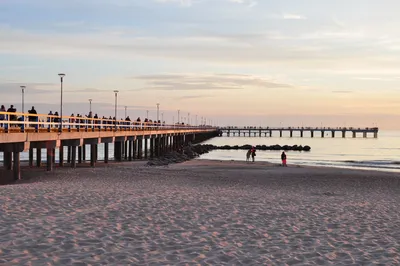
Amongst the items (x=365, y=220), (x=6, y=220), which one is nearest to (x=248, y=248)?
(x=365, y=220)

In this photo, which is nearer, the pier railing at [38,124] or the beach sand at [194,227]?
the beach sand at [194,227]

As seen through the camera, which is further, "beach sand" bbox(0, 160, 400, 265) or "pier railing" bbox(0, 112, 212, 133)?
"pier railing" bbox(0, 112, 212, 133)

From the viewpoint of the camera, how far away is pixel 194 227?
1166 cm

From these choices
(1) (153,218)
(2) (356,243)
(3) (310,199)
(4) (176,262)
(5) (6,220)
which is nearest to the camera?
(4) (176,262)

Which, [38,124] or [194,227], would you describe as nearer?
[194,227]

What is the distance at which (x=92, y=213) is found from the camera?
1321 centimetres

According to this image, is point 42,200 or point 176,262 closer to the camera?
point 176,262

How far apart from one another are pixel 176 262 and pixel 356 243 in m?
3.80

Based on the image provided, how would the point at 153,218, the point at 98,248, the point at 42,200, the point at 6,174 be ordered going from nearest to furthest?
1. the point at 98,248
2. the point at 153,218
3. the point at 42,200
4. the point at 6,174

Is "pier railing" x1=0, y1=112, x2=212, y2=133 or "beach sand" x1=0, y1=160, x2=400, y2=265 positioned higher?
"pier railing" x1=0, y1=112, x2=212, y2=133

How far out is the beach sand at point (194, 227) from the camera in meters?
9.03

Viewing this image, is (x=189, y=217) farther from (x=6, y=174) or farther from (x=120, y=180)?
(x=6, y=174)

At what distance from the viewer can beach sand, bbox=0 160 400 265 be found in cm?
903

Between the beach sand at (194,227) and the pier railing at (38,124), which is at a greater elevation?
the pier railing at (38,124)
